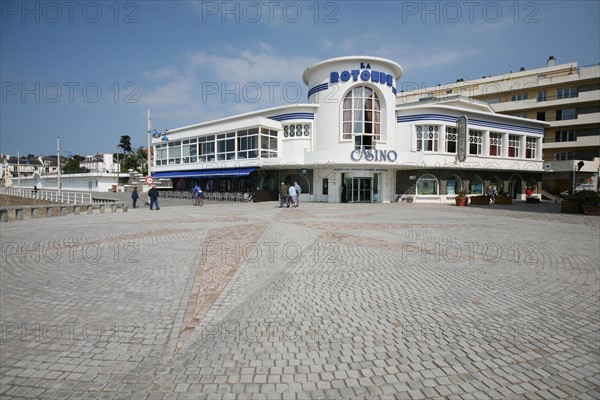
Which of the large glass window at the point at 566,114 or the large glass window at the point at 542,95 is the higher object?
the large glass window at the point at 542,95

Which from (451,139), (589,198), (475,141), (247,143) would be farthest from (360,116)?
(589,198)

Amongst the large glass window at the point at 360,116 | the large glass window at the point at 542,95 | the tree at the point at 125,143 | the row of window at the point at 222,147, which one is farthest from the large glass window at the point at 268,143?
the tree at the point at 125,143

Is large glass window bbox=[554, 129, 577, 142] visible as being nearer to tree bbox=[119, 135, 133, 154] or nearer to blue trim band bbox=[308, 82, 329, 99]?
blue trim band bbox=[308, 82, 329, 99]

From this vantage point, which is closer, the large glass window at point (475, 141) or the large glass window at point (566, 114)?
the large glass window at point (475, 141)

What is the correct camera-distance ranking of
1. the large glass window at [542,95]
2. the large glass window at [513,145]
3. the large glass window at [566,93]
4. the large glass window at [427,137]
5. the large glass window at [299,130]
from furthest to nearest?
the large glass window at [542,95] < the large glass window at [566,93] < the large glass window at [513,145] < the large glass window at [299,130] < the large glass window at [427,137]

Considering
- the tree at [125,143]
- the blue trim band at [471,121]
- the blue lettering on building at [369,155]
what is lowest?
the blue lettering on building at [369,155]

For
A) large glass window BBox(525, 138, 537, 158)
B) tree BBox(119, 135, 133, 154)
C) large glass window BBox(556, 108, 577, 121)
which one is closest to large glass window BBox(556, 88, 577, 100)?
large glass window BBox(556, 108, 577, 121)

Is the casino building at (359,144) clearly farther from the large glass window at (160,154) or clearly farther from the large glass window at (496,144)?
the large glass window at (160,154)

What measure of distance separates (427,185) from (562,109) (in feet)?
96.2

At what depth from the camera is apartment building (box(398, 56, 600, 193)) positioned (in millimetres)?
38031

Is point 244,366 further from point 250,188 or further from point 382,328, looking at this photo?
point 250,188

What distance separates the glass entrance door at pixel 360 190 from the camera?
27.5 metres

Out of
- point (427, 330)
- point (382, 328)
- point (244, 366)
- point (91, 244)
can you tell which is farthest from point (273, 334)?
point (91, 244)

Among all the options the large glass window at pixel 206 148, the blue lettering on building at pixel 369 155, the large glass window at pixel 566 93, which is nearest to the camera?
the blue lettering on building at pixel 369 155
